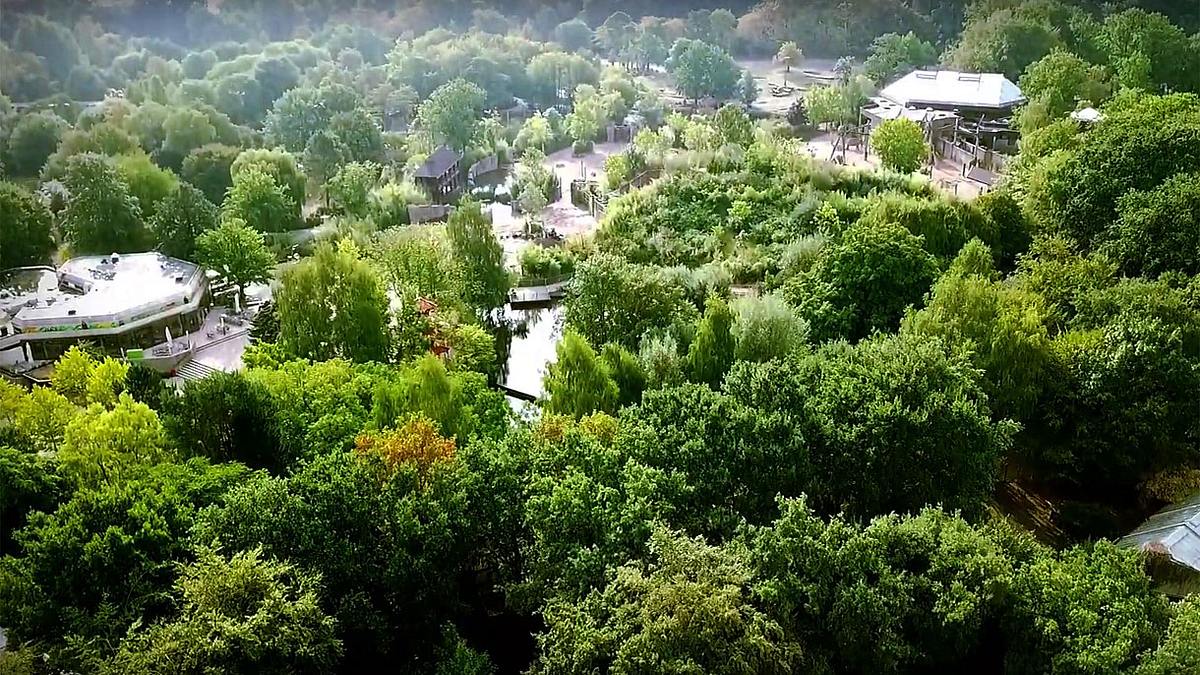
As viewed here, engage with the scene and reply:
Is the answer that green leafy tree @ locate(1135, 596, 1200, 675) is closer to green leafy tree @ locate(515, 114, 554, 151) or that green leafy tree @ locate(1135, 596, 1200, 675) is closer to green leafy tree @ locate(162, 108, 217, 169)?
green leafy tree @ locate(162, 108, 217, 169)

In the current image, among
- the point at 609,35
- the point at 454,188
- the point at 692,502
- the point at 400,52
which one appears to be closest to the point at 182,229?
the point at 454,188

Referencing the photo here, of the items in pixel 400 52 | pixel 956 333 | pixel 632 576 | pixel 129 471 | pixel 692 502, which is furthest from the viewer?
pixel 400 52

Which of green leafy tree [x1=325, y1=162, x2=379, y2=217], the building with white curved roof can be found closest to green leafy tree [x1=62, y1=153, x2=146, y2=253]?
green leafy tree [x1=325, y1=162, x2=379, y2=217]

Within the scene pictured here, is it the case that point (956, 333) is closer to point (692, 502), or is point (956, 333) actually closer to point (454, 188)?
point (692, 502)

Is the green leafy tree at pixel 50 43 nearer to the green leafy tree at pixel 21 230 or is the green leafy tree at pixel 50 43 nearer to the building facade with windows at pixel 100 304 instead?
the green leafy tree at pixel 21 230

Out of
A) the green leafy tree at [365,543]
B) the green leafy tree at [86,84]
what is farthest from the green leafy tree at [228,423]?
the green leafy tree at [86,84]
